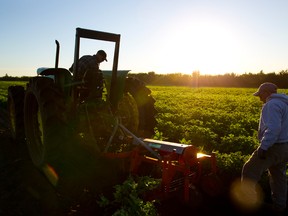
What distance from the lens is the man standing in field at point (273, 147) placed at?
417 centimetres

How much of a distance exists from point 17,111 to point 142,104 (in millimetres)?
2491

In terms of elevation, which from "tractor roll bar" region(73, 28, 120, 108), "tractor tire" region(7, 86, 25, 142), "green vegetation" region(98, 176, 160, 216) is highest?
"tractor roll bar" region(73, 28, 120, 108)

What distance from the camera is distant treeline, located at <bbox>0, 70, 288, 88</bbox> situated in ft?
159

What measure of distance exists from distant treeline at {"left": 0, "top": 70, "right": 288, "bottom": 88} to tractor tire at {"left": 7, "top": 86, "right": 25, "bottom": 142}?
1604 inches

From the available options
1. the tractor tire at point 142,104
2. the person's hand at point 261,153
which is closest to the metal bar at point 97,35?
the tractor tire at point 142,104

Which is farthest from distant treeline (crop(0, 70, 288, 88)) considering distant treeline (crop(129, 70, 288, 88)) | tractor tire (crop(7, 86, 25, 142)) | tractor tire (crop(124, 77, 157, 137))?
tractor tire (crop(124, 77, 157, 137))

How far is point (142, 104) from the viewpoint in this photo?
20.8 feet

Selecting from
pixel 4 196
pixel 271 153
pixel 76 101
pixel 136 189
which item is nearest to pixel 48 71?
pixel 76 101

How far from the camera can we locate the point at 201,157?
4805 millimetres

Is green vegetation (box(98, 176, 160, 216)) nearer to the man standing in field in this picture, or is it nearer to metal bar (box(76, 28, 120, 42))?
the man standing in field

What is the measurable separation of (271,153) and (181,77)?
54.9m

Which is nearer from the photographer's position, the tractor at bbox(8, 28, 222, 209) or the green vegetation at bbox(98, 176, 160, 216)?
the green vegetation at bbox(98, 176, 160, 216)

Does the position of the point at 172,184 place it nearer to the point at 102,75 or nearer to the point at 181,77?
the point at 102,75

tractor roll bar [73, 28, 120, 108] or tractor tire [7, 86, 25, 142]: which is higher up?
tractor roll bar [73, 28, 120, 108]
